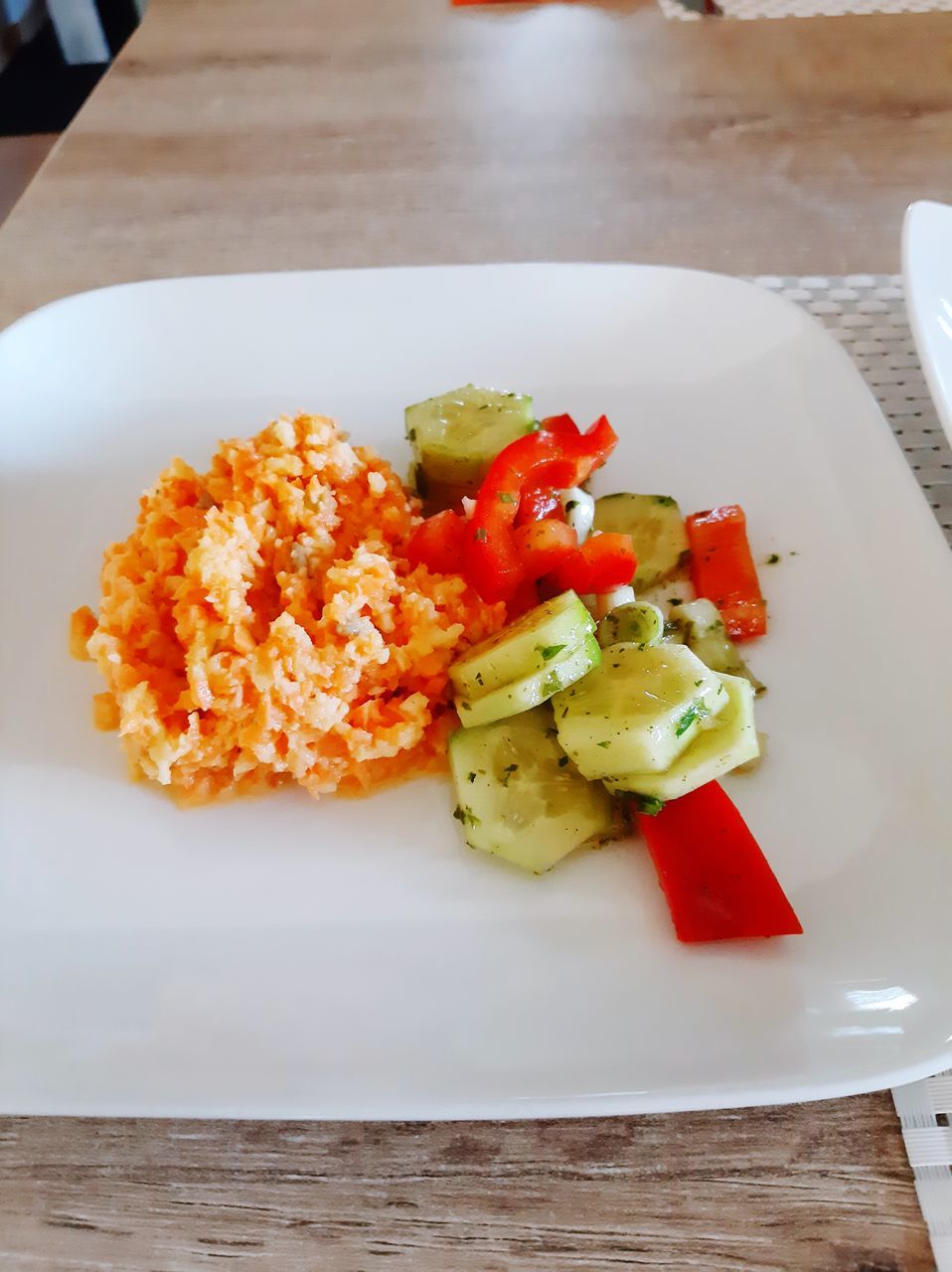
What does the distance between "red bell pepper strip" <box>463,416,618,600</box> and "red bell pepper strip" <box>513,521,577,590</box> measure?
1 cm

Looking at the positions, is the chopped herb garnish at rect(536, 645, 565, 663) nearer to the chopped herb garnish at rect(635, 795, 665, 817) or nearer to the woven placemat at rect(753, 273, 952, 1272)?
the chopped herb garnish at rect(635, 795, 665, 817)

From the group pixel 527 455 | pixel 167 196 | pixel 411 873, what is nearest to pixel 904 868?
pixel 411 873

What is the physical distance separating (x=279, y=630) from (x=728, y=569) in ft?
2.68

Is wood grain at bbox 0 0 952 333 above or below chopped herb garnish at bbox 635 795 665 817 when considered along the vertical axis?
Result: above

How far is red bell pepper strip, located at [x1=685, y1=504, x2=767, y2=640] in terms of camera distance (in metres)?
1.66

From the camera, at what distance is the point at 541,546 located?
1615 millimetres

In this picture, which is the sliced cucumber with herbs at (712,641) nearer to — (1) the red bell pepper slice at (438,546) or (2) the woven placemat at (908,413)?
(1) the red bell pepper slice at (438,546)

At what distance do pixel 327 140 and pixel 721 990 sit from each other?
2.73 meters

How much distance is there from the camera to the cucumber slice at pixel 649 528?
69.3 inches

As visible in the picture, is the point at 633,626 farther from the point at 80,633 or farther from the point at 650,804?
the point at 80,633

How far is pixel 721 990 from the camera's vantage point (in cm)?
124

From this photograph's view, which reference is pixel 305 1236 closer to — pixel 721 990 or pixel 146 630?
pixel 721 990

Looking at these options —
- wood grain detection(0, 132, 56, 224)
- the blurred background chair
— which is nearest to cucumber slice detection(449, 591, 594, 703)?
wood grain detection(0, 132, 56, 224)

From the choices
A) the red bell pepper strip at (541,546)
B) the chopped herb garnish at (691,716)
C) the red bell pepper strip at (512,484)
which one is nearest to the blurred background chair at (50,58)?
the red bell pepper strip at (512,484)
